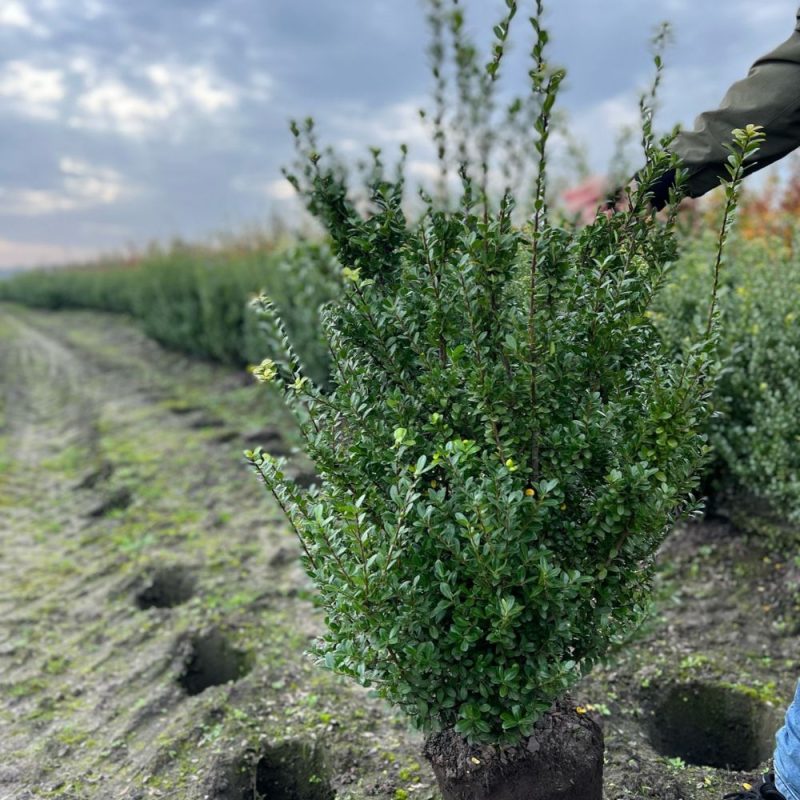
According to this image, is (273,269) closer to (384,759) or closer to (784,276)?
(784,276)

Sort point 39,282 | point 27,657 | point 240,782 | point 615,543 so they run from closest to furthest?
1. point 615,543
2. point 240,782
3. point 27,657
4. point 39,282

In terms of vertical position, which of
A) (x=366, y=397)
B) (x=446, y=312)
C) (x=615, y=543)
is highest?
(x=446, y=312)

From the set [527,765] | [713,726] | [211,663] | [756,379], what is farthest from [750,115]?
[211,663]

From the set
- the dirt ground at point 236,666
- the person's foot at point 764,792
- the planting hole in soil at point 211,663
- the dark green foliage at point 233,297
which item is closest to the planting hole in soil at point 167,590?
the dirt ground at point 236,666

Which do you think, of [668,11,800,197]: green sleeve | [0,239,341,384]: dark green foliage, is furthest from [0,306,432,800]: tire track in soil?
[668,11,800,197]: green sleeve

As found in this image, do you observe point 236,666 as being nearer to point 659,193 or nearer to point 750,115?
point 659,193

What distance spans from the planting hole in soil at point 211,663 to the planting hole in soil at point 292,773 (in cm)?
70

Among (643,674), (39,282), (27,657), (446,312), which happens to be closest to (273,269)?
(27,657)

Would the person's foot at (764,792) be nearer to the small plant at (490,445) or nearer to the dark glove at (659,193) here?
the small plant at (490,445)

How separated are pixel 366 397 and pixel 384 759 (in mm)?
1634

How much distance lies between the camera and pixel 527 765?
2162 mm

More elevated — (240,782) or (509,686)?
(509,686)

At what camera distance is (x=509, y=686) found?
195cm

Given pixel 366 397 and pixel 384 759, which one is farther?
pixel 384 759
